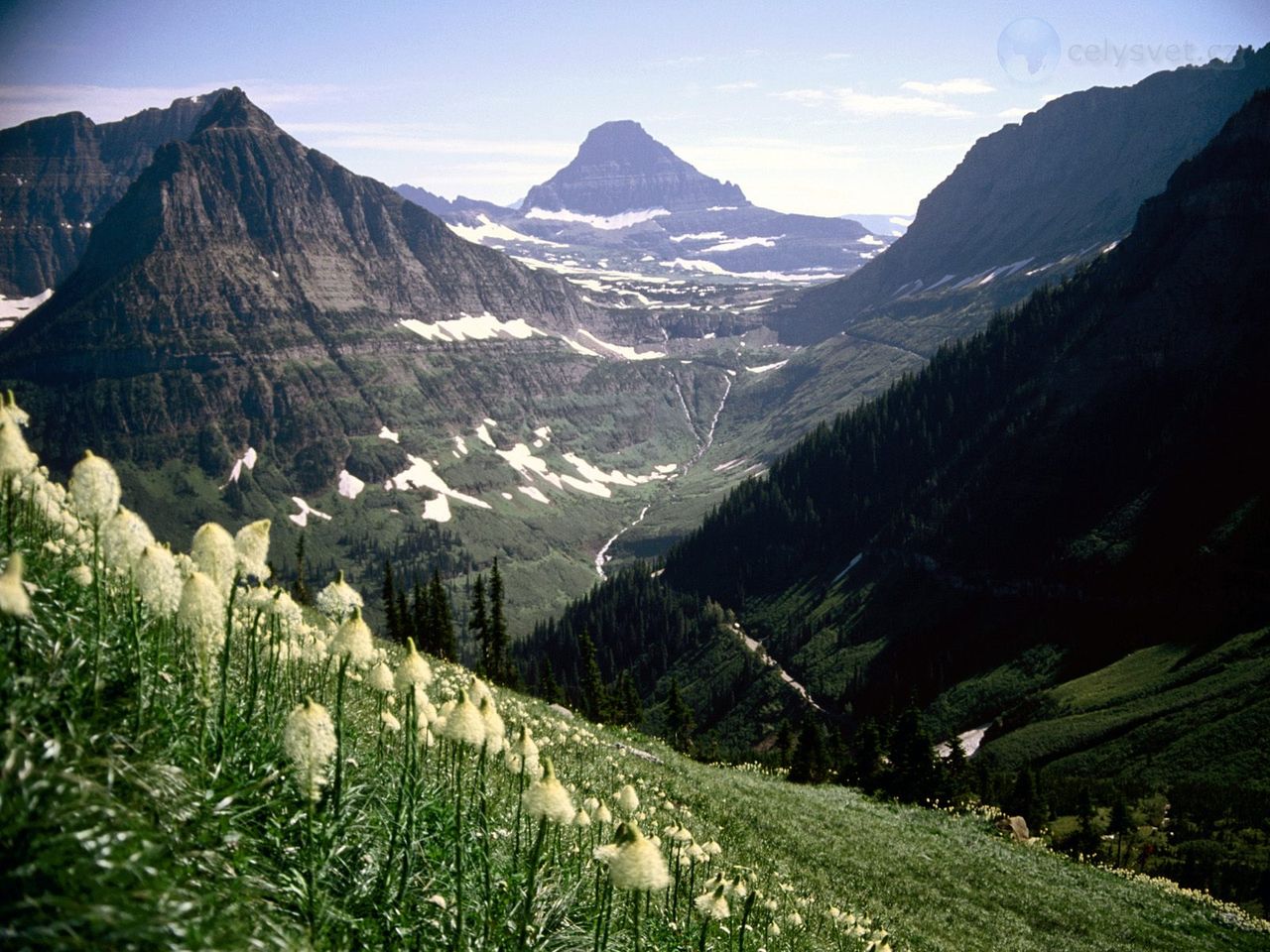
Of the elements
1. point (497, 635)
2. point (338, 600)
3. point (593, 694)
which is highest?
point (338, 600)

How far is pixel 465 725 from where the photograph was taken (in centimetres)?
670

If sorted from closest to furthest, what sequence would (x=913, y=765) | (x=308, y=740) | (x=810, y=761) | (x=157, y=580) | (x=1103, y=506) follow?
(x=308, y=740) → (x=157, y=580) → (x=913, y=765) → (x=810, y=761) → (x=1103, y=506)

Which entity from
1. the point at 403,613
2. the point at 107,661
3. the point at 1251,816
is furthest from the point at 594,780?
the point at 1251,816

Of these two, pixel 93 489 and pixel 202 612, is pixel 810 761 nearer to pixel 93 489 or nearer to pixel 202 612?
pixel 202 612

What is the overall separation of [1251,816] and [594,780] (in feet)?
269

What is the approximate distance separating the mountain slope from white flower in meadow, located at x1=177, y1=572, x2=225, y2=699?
135 m

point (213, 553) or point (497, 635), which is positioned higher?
point (213, 553)

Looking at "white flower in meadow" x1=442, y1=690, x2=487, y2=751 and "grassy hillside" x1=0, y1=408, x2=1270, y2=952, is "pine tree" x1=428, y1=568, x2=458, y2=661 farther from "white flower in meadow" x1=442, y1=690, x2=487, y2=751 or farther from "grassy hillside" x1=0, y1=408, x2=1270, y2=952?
"white flower in meadow" x1=442, y1=690, x2=487, y2=751

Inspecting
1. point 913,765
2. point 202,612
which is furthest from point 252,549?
point 913,765

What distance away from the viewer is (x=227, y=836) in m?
5.38

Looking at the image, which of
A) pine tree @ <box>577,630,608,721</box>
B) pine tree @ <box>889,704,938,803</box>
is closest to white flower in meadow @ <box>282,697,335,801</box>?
pine tree @ <box>889,704,938,803</box>

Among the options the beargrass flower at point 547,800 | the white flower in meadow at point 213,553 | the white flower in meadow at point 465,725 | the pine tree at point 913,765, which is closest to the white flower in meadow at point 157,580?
the white flower in meadow at point 213,553

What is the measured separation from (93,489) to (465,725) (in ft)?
11.7

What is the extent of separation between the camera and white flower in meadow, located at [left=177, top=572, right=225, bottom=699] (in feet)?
20.2
